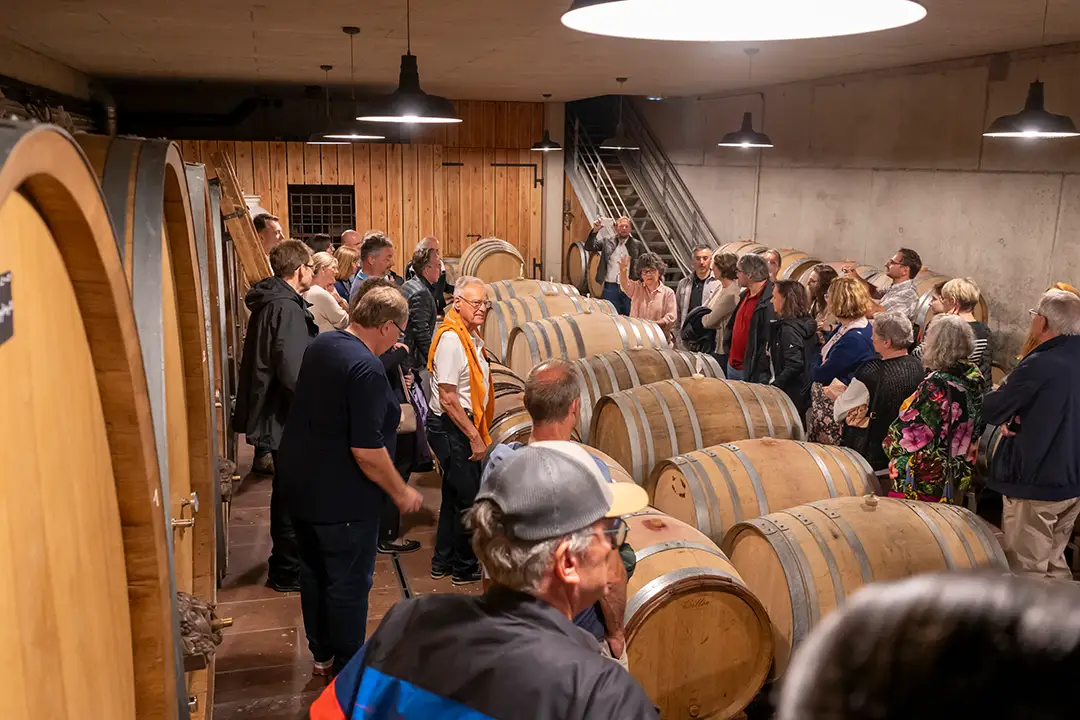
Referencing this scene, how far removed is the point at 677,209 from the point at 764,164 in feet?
10.6

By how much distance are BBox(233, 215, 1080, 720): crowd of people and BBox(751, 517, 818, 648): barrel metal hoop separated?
1066 millimetres

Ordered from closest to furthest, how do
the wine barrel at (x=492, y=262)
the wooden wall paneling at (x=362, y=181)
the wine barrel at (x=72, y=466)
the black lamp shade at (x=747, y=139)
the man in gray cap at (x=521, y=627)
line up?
the wine barrel at (x=72, y=466) → the man in gray cap at (x=521, y=627) → the black lamp shade at (x=747, y=139) → the wine barrel at (x=492, y=262) → the wooden wall paneling at (x=362, y=181)

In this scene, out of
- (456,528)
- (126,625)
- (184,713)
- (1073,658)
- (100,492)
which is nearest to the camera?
(1073,658)

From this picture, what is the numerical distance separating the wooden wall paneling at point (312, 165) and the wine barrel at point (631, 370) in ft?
31.5

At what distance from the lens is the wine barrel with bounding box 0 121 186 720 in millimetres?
875

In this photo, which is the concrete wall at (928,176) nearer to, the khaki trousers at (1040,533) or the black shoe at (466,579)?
the khaki trousers at (1040,533)

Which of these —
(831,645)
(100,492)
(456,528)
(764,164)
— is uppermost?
(764,164)

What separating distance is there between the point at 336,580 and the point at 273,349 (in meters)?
2.08

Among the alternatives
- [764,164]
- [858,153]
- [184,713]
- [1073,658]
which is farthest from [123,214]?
[764,164]

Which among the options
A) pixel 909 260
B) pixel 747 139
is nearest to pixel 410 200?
pixel 747 139

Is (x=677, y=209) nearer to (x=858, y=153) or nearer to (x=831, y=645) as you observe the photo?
(x=858, y=153)

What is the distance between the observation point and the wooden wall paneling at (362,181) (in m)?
14.8

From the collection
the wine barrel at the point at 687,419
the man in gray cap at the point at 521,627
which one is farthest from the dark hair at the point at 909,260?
the man in gray cap at the point at 521,627

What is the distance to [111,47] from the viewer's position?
30.7 feet
